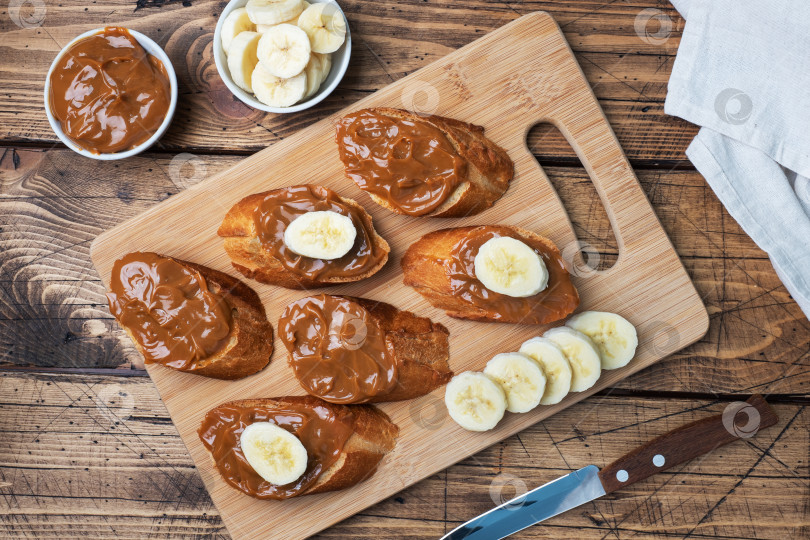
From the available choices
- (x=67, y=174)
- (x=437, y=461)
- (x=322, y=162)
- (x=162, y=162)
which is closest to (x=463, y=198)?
(x=322, y=162)

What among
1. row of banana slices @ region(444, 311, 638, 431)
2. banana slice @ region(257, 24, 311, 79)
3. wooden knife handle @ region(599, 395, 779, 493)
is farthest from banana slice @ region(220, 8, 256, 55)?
wooden knife handle @ region(599, 395, 779, 493)

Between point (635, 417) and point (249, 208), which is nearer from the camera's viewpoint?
point (249, 208)

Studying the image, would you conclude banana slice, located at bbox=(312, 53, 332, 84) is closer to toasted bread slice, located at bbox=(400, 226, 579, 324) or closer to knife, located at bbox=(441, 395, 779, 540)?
toasted bread slice, located at bbox=(400, 226, 579, 324)

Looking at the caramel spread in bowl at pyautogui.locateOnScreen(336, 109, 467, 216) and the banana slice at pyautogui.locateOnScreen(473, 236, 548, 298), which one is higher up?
the caramel spread in bowl at pyautogui.locateOnScreen(336, 109, 467, 216)

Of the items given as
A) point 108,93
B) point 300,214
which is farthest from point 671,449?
point 108,93

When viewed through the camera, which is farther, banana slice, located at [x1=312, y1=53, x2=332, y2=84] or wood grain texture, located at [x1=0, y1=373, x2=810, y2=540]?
wood grain texture, located at [x1=0, y1=373, x2=810, y2=540]

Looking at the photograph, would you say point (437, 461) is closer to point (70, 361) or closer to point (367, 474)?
point (367, 474)

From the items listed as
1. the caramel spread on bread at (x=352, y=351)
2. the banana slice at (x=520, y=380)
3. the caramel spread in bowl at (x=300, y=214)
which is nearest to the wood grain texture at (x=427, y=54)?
the caramel spread in bowl at (x=300, y=214)
